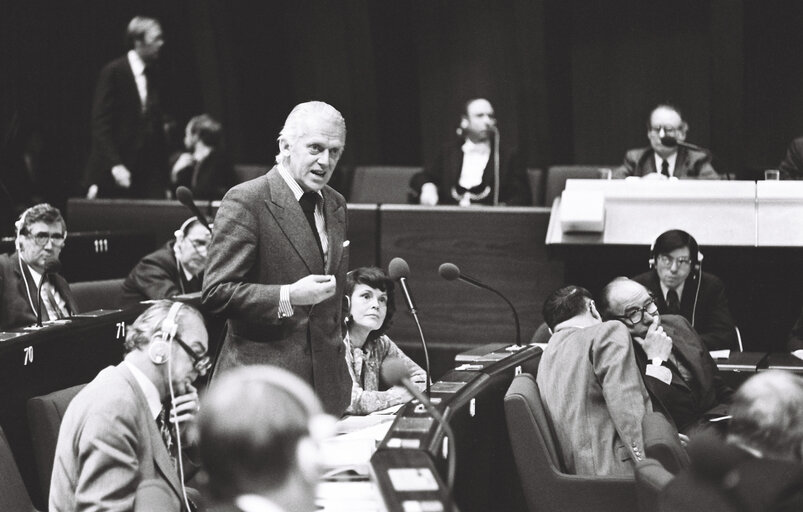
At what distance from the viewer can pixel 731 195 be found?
5168mm

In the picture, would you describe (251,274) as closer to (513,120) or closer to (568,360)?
(568,360)

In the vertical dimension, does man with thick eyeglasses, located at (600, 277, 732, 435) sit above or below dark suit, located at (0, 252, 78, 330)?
below

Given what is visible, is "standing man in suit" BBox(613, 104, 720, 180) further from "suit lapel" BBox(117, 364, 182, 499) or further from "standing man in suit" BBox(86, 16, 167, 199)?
"suit lapel" BBox(117, 364, 182, 499)

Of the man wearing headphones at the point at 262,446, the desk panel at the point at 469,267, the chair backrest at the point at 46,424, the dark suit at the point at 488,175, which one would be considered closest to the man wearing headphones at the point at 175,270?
the desk panel at the point at 469,267

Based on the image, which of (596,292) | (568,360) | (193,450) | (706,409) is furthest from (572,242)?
(193,450)

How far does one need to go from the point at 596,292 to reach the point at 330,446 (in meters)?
2.82

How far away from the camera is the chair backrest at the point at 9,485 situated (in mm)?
3102

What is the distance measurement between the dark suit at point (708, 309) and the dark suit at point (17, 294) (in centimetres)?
250

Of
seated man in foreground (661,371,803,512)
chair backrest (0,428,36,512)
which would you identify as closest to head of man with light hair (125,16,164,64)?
chair backrest (0,428,36,512)

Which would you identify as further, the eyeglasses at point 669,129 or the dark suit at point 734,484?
the eyeglasses at point 669,129

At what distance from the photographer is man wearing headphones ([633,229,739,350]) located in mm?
4953

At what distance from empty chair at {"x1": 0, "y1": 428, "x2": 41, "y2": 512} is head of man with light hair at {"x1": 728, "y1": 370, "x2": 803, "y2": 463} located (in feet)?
6.21

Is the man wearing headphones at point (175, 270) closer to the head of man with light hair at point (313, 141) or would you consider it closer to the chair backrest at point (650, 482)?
the head of man with light hair at point (313, 141)

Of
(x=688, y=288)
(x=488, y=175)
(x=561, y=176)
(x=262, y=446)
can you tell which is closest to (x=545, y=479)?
(x=688, y=288)
